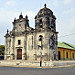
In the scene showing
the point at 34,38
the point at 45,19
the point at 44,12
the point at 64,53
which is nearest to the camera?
the point at 45,19

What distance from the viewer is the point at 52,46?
28.5 meters

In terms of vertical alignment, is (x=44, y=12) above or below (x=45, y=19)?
above

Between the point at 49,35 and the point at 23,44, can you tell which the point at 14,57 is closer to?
the point at 23,44

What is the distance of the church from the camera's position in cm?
2777

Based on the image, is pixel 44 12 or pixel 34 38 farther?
pixel 44 12

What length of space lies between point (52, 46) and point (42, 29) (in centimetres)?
477

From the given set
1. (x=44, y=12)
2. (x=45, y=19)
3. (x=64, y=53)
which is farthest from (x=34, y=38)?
(x=64, y=53)

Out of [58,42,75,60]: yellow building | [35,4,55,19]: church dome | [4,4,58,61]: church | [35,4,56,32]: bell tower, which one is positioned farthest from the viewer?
[58,42,75,60]: yellow building

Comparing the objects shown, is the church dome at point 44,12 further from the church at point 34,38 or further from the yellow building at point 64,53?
the yellow building at point 64,53

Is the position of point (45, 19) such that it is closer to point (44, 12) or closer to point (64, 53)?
point (44, 12)

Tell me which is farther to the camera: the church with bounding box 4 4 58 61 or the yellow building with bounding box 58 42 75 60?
the yellow building with bounding box 58 42 75 60

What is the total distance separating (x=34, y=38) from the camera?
29.1 meters

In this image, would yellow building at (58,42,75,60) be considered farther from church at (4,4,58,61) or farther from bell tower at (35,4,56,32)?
bell tower at (35,4,56,32)

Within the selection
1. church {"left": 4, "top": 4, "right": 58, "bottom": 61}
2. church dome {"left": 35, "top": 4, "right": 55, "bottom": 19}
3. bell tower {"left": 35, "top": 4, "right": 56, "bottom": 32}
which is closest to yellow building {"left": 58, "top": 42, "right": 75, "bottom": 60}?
church {"left": 4, "top": 4, "right": 58, "bottom": 61}
